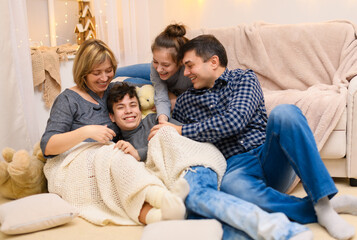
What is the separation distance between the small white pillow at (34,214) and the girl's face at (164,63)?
75 centimetres

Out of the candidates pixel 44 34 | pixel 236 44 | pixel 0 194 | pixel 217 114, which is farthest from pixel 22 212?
pixel 44 34

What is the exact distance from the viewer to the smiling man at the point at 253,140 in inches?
48.4

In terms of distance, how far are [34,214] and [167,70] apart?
87 centimetres

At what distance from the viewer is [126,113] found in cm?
168

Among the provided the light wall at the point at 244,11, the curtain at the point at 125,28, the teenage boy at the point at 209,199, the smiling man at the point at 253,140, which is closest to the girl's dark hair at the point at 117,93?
the teenage boy at the point at 209,199

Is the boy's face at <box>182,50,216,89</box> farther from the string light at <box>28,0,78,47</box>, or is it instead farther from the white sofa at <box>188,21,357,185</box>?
the string light at <box>28,0,78,47</box>

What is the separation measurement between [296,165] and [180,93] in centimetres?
83

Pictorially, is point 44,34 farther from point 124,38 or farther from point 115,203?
point 115,203

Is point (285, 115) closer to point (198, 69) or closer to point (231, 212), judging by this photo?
point (231, 212)

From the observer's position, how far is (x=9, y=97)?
225 cm

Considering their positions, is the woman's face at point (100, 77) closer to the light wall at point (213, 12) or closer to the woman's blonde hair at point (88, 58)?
the woman's blonde hair at point (88, 58)

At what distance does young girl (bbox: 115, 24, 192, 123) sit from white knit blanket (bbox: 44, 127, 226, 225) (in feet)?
0.74

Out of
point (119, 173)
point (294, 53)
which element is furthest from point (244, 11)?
point (119, 173)

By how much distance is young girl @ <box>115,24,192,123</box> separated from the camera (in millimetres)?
1770
